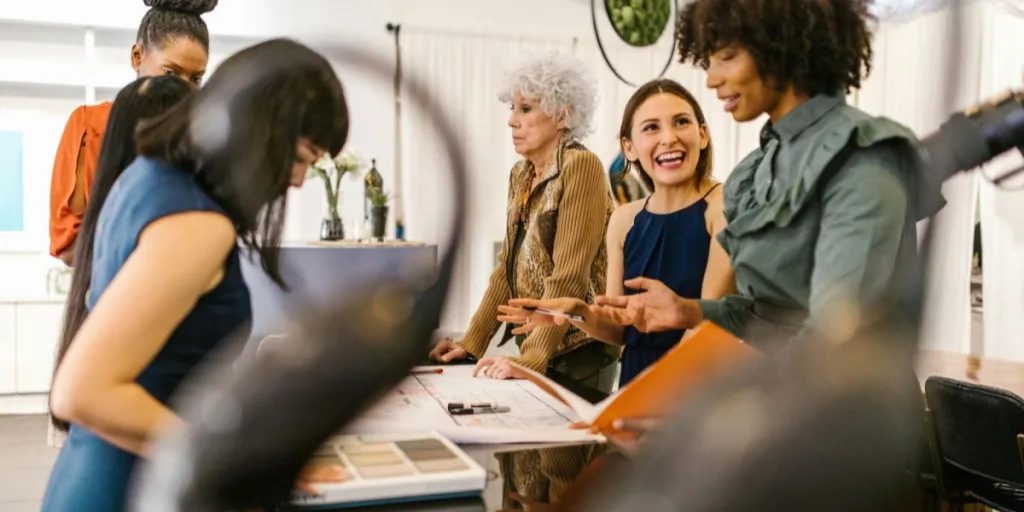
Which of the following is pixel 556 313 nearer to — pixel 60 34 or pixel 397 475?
pixel 397 475

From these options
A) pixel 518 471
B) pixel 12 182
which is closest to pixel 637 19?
pixel 518 471

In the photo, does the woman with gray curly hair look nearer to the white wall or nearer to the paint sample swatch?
the paint sample swatch

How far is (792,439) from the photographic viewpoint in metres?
0.20

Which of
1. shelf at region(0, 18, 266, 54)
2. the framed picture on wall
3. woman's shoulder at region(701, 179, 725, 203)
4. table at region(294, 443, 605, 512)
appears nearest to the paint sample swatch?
table at region(294, 443, 605, 512)

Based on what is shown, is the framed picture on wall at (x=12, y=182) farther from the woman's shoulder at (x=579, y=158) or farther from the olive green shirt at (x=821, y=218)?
the olive green shirt at (x=821, y=218)

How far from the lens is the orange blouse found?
77 centimetres

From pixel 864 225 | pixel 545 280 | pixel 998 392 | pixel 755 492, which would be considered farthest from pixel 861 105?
pixel 998 392

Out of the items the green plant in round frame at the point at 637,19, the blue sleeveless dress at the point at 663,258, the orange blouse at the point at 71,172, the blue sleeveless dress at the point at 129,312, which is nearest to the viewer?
the blue sleeveless dress at the point at 129,312

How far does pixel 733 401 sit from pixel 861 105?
0.51ft

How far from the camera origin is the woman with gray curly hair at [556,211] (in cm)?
80

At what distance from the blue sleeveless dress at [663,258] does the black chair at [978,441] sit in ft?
1.48

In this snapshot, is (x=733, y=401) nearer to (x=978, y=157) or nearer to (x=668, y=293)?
(x=978, y=157)

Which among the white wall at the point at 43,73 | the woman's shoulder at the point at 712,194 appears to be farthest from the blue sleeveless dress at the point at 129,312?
the white wall at the point at 43,73

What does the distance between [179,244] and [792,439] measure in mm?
229
